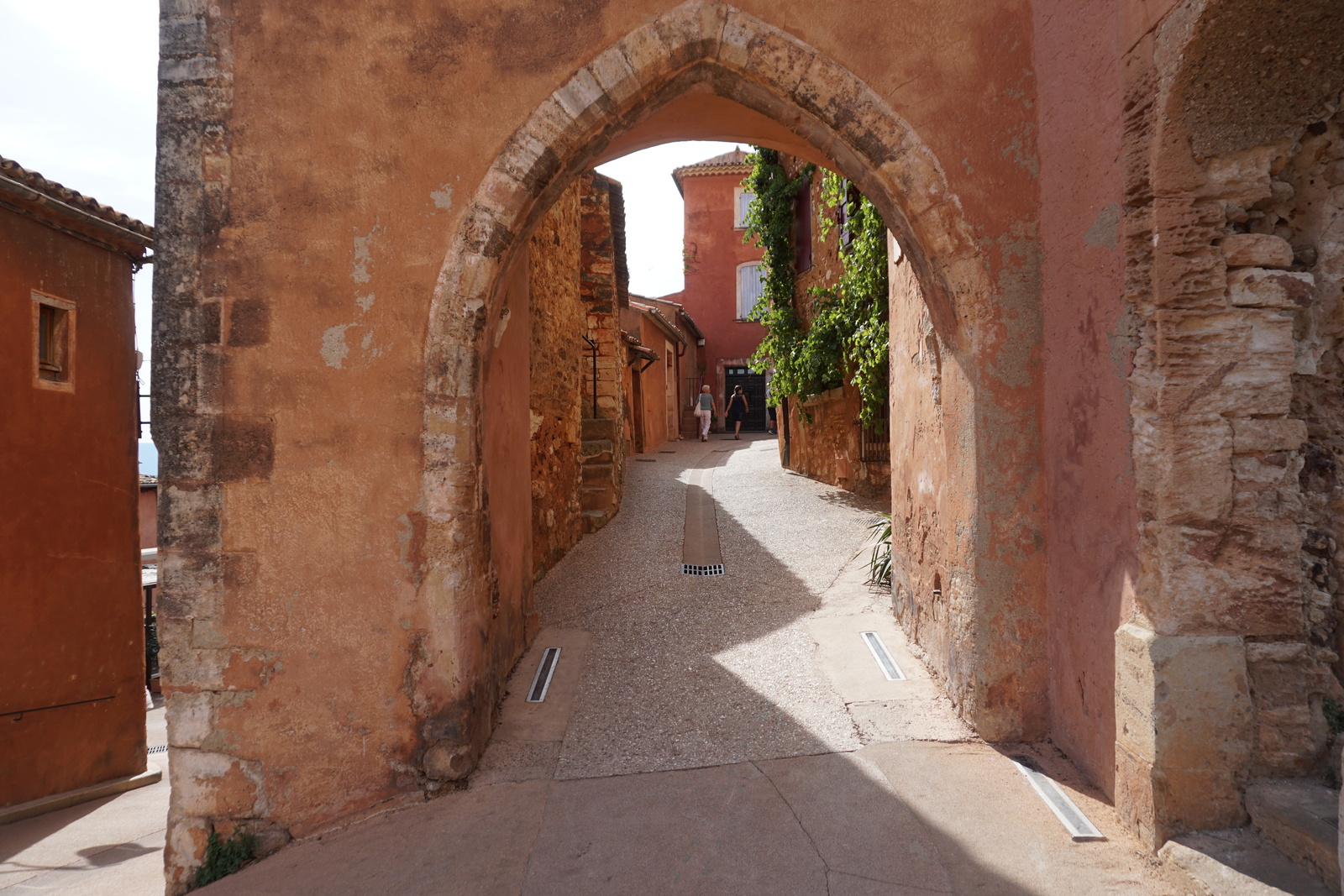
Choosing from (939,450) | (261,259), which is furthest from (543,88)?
(939,450)

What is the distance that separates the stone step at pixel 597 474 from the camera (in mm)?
7473

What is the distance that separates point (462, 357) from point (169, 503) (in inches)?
53.9

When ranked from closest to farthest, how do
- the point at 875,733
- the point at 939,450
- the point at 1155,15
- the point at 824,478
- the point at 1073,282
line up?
1. the point at 1155,15
2. the point at 1073,282
3. the point at 875,733
4. the point at 939,450
5. the point at 824,478

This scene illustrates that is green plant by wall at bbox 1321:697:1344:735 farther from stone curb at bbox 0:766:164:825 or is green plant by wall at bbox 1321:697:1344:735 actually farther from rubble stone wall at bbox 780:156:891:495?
stone curb at bbox 0:766:164:825

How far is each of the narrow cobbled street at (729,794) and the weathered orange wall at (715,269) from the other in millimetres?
17883

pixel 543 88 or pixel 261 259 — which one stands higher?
pixel 543 88

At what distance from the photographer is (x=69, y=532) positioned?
7527mm

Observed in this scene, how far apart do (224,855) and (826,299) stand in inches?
302

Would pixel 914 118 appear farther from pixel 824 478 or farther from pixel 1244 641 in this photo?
pixel 824 478

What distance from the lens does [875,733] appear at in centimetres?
316

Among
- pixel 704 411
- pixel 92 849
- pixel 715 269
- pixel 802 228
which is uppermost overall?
pixel 715 269

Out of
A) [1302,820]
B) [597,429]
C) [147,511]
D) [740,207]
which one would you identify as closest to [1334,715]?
[1302,820]

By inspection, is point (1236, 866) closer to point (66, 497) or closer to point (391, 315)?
point (391, 315)

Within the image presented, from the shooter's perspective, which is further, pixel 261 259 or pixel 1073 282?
pixel 261 259
